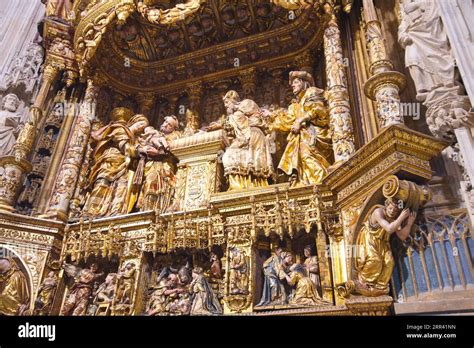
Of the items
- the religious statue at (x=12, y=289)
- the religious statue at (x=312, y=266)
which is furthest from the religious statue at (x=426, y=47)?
the religious statue at (x=12, y=289)

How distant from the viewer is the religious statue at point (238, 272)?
4594 mm

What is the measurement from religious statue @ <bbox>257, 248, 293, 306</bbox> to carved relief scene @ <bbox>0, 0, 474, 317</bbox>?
2 centimetres

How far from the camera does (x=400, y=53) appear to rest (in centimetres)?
543

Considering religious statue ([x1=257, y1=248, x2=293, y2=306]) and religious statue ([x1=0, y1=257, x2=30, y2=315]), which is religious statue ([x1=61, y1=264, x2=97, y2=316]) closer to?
religious statue ([x1=0, y1=257, x2=30, y2=315])

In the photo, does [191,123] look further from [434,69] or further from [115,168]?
[434,69]

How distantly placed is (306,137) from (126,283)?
297cm

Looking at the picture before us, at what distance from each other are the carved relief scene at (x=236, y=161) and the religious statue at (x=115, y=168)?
31 mm

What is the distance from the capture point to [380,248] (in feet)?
12.5

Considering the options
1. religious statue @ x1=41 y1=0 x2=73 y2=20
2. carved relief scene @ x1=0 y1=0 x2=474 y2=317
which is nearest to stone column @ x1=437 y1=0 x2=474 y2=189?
carved relief scene @ x1=0 y1=0 x2=474 y2=317

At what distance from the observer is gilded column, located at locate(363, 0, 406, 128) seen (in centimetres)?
429

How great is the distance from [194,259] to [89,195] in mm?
2209

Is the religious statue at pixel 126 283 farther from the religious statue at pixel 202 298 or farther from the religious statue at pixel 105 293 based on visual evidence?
the religious statue at pixel 202 298

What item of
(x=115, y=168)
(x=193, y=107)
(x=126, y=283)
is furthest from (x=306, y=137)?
(x=115, y=168)

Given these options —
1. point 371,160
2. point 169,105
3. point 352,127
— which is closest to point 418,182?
point 371,160
